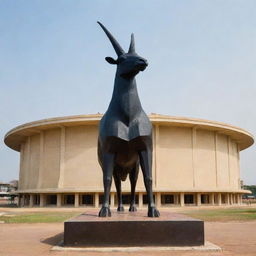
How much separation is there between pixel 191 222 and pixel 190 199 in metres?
35.7

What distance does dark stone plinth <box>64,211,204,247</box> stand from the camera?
308 inches

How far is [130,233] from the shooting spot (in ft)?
25.8

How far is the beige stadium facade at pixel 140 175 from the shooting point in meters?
37.5

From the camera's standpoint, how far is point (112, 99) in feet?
32.4

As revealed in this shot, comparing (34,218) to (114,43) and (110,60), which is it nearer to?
(110,60)

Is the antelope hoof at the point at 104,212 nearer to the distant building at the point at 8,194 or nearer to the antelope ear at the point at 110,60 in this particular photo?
the antelope ear at the point at 110,60

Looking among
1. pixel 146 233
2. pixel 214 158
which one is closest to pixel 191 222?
pixel 146 233

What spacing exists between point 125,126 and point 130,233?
2963 millimetres

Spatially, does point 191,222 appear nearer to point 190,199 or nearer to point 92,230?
point 92,230

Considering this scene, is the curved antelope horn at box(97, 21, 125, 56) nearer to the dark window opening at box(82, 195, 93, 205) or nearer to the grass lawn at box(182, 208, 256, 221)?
the grass lawn at box(182, 208, 256, 221)

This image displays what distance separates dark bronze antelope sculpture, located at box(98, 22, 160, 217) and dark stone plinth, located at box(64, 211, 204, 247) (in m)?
1.06

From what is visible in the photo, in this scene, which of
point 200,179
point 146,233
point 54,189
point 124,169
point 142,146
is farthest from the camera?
point 200,179

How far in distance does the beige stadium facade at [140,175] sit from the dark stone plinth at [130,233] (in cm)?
2769

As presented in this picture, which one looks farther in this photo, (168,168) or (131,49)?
(168,168)
